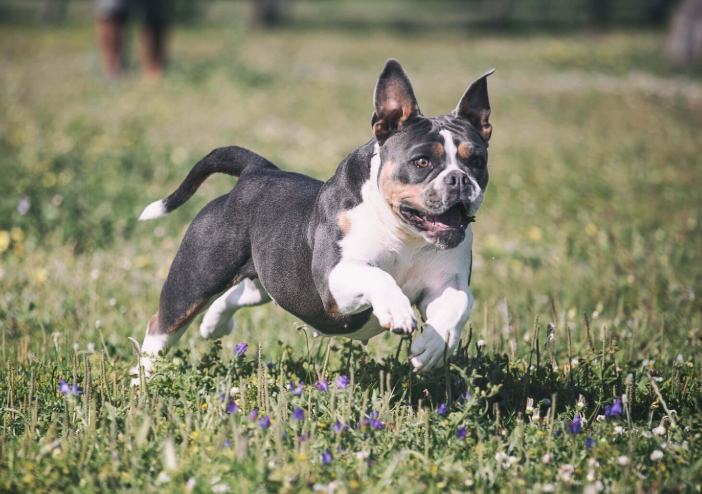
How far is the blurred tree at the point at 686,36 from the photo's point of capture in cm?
2016

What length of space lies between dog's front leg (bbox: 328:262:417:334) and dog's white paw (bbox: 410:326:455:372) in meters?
Result: 0.22

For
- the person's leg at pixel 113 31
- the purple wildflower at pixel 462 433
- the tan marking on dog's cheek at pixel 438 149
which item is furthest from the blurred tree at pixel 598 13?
the purple wildflower at pixel 462 433

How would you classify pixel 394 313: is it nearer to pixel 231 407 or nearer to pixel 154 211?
pixel 231 407

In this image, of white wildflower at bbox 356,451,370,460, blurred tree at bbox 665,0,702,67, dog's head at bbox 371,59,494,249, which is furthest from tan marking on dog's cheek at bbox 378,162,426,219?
blurred tree at bbox 665,0,702,67

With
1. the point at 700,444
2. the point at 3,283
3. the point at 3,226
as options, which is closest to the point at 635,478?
the point at 700,444

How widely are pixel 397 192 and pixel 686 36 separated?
66.4 feet

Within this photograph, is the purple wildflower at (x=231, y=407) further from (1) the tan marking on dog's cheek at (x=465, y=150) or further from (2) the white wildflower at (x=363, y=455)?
(1) the tan marking on dog's cheek at (x=465, y=150)

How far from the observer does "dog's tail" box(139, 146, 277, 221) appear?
15.2ft

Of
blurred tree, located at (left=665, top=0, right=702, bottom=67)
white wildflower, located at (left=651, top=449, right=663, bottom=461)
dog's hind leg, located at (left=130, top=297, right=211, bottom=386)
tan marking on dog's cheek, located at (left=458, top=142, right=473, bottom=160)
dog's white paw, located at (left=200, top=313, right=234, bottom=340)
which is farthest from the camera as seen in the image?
blurred tree, located at (left=665, top=0, right=702, bottom=67)

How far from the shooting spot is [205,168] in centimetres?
466

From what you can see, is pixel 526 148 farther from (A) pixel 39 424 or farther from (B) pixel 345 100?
(A) pixel 39 424

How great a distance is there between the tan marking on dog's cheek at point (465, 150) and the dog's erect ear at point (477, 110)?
29cm

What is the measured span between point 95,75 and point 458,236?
1372cm

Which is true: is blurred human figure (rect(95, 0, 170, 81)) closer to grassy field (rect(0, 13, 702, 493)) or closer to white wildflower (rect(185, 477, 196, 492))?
grassy field (rect(0, 13, 702, 493))
